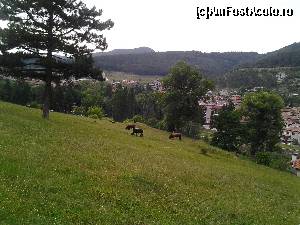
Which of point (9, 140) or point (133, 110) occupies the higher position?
point (9, 140)

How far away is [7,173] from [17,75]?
32.0 metres

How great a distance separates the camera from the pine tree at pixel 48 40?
4903cm

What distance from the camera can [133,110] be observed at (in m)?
177

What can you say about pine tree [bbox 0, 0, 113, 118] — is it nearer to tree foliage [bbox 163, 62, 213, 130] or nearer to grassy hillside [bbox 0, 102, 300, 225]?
grassy hillside [bbox 0, 102, 300, 225]

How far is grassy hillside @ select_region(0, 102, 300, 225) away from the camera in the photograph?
18188mm

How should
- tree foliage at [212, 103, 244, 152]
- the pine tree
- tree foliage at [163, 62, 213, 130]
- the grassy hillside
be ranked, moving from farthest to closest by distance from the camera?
1. tree foliage at [212, 103, 244, 152]
2. tree foliage at [163, 62, 213, 130]
3. the pine tree
4. the grassy hillside

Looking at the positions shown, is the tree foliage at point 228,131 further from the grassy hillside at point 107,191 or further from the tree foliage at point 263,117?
the grassy hillside at point 107,191

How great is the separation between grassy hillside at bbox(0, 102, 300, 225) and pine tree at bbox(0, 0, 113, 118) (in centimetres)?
1467

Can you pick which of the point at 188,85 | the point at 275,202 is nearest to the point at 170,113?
the point at 188,85

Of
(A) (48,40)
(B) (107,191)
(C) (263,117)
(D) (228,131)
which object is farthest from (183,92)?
(B) (107,191)

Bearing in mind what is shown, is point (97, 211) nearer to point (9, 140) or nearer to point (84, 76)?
point (9, 140)

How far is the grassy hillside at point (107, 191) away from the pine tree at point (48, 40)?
48.1ft

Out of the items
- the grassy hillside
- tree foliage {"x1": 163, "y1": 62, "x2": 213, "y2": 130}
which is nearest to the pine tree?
the grassy hillside

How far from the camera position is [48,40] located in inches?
1983
